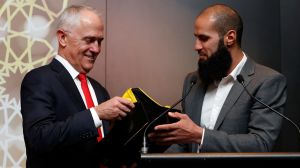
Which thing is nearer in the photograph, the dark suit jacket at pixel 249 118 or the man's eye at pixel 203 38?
the dark suit jacket at pixel 249 118

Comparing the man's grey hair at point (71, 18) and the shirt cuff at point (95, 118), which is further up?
the man's grey hair at point (71, 18)

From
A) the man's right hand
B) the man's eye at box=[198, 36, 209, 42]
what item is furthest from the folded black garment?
the man's eye at box=[198, 36, 209, 42]

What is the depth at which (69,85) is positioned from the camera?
255cm

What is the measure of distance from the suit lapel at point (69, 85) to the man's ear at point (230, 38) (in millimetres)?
903

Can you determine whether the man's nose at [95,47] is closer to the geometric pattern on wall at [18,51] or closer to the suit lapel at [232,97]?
the geometric pattern on wall at [18,51]

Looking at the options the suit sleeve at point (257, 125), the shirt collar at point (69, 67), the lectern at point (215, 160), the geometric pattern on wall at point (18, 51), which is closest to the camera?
the lectern at point (215, 160)

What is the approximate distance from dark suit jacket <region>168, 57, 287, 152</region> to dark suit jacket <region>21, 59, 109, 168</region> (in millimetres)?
580

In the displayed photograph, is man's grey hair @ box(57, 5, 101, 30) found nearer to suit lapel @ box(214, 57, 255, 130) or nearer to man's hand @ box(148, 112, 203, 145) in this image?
man's hand @ box(148, 112, 203, 145)

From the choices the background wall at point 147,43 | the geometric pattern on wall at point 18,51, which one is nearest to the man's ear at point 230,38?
the background wall at point 147,43

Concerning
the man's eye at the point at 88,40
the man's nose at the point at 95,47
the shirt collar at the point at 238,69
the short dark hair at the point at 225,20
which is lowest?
the shirt collar at the point at 238,69

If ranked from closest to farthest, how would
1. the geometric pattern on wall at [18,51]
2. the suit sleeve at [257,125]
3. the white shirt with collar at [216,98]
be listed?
1. the suit sleeve at [257,125]
2. the white shirt with collar at [216,98]
3. the geometric pattern on wall at [18,51]

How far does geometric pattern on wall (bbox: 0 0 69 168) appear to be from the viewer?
3240 millimetres

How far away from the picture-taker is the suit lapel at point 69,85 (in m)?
2.53

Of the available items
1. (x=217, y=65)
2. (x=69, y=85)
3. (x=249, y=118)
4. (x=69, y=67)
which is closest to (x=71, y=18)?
(x=69, y=67)
